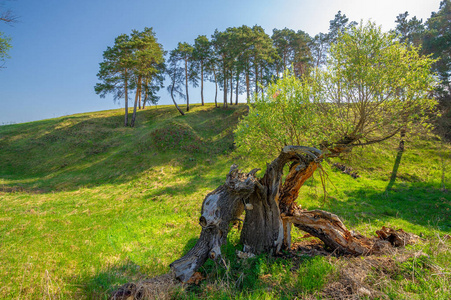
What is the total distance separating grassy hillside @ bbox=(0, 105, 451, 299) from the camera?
5.07 meters

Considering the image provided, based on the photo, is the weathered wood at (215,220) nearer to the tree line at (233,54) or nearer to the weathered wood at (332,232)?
the weathered wood at (332,232)

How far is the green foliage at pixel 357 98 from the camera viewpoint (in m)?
9.27

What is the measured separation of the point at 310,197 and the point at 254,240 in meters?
10.0

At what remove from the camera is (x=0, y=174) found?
2323 centimetres

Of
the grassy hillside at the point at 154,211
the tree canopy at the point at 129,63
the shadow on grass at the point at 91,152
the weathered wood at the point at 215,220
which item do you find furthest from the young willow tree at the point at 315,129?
the tree canopy at the point at 129,63

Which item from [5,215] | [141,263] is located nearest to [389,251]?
[141,263]

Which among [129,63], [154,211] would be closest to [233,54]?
[129,63]

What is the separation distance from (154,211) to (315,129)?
11.6 meters

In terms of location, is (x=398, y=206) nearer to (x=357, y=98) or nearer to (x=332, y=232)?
(x=357, y=98)

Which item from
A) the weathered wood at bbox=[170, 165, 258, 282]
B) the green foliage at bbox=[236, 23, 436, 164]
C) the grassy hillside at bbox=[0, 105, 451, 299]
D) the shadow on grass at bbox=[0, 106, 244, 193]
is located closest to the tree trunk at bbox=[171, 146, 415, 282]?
the weathered wood at bbox=[170, 165, 258, 282]

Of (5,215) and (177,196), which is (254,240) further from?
(5,215)

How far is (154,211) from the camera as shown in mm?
13078

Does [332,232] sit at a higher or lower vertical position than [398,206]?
higher

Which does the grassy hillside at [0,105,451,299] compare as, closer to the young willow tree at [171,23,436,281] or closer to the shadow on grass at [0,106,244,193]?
the shadow on grass at [0,106,244,193]
